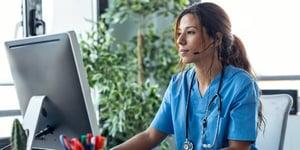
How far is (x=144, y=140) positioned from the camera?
157 centimetres

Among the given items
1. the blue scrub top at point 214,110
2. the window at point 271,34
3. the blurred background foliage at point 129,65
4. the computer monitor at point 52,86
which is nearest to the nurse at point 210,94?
the blue scrub top at point 214,110

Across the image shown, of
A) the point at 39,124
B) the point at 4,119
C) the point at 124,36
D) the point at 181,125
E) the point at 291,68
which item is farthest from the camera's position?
the point at 124,36

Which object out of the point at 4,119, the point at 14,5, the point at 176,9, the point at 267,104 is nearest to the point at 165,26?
the point at 176,9

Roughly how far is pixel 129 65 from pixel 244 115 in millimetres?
1659

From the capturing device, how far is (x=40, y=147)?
1458mm

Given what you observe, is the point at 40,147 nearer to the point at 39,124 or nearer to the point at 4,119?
the point at 39,124

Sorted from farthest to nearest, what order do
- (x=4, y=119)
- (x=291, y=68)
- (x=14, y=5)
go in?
(x=291, y=68) → (x=14, y=5) → (x=4, y=119)

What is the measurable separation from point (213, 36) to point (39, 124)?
0.60 m

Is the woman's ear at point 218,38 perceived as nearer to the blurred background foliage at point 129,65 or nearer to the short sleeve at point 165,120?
the short sleeve at point 165,120

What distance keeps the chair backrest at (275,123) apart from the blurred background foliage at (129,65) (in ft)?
4.34

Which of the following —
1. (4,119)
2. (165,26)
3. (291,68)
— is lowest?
(4,119)

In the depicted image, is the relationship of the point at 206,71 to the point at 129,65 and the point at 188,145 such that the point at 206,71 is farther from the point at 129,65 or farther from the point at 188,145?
the point at 129,65

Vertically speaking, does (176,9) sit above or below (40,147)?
above

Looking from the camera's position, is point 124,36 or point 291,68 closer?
point 291,68
